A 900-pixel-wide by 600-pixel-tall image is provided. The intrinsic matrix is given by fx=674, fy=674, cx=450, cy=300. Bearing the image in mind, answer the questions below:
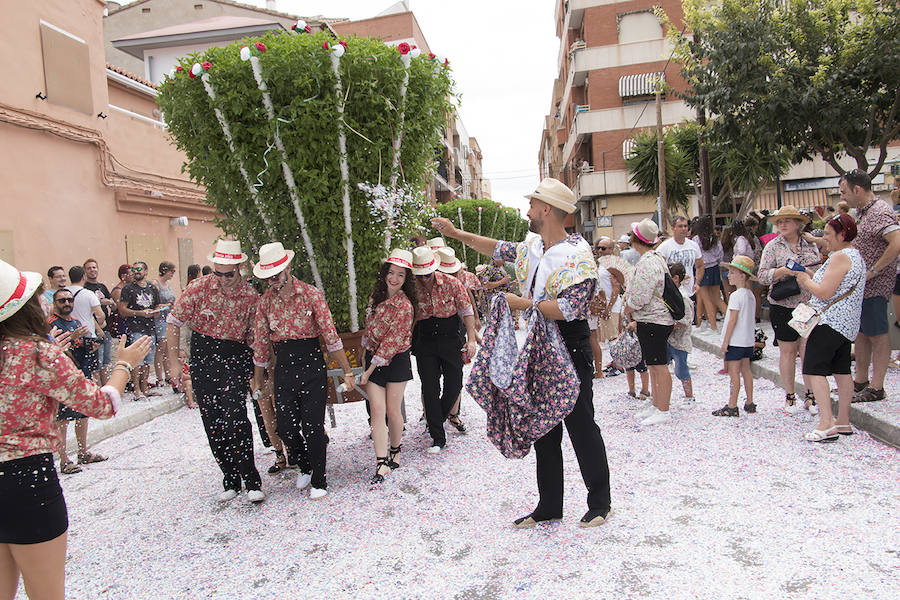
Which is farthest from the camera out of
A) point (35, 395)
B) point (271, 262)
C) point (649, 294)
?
point (649, 294)

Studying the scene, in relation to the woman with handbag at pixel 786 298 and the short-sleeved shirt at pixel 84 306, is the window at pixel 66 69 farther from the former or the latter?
the woman with handbag at pixel 786 298

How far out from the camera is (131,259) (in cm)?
1501

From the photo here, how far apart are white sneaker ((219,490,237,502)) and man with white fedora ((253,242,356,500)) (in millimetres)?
620

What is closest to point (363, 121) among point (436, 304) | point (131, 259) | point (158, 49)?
point (436, 304)

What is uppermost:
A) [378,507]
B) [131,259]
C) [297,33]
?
[297,33]

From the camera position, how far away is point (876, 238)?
20.3ft

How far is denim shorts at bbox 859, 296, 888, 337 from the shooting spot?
6.15m

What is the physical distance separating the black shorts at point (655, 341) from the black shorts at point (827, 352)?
134cm

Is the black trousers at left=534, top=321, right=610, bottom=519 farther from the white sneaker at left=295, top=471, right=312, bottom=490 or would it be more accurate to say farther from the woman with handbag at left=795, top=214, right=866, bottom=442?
the woman with handbag at left=795, top=214, right=866, bottom=442

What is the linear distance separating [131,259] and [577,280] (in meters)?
13.6

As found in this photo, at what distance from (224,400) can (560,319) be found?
2706 mm

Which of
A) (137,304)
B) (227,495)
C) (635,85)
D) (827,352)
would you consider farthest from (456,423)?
(635,85)

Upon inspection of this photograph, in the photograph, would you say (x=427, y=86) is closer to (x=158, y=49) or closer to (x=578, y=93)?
(x=158, y=49)

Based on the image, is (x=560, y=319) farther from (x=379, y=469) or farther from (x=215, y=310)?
(x=215, y=310)
